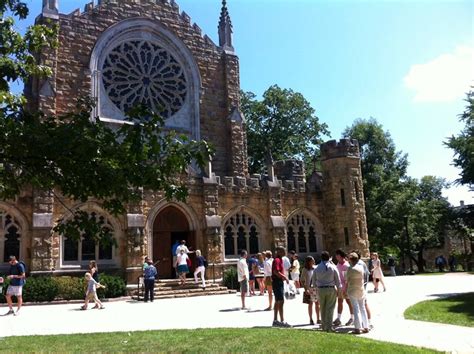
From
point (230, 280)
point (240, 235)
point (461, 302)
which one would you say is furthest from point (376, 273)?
point (240, 235)

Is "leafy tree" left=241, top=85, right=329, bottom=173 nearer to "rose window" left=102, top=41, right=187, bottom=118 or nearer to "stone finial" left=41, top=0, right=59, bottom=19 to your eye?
"rose window" left=102, top=41, right=187, bottom=118

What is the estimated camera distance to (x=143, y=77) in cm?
2506

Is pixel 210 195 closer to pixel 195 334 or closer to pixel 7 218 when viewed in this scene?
pixel 7 218

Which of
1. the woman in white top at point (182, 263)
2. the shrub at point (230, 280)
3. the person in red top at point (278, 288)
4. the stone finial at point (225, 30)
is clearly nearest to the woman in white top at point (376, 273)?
the shrub at point (230, 280)

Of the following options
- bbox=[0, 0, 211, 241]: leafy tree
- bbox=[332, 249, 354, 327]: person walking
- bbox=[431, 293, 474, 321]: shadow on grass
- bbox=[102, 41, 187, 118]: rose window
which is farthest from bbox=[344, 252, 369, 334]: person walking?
bbox=[102, 41, 187, 118]: rose window

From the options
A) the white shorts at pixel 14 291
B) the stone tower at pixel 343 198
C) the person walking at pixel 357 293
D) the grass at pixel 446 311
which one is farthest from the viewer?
the stone tower at pixel 343 198

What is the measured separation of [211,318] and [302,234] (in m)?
12.7

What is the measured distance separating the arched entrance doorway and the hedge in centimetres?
300

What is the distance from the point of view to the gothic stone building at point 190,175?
1864cm

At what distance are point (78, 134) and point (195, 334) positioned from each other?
15.9ft

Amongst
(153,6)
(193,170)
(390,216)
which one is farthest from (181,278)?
(390,216)

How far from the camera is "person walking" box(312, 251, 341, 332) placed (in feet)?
30.6

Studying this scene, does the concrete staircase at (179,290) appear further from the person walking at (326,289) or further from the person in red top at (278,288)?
the person walking at (326,289)

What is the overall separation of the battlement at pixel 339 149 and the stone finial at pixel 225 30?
8.11m
